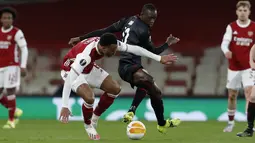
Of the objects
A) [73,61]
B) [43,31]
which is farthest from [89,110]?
[43,31]

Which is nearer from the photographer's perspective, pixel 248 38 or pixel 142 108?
pixel 248 38

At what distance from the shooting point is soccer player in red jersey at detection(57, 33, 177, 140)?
11.0 meters

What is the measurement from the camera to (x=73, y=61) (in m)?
11.9

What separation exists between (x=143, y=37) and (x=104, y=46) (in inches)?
58.5

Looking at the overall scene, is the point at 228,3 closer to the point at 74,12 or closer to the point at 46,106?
the point at 74,12

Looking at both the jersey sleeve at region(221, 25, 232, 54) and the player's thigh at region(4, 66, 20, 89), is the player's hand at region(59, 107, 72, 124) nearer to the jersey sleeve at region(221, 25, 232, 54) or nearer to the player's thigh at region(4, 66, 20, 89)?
the jersey sleeve at region(221, 25, 232, 54)

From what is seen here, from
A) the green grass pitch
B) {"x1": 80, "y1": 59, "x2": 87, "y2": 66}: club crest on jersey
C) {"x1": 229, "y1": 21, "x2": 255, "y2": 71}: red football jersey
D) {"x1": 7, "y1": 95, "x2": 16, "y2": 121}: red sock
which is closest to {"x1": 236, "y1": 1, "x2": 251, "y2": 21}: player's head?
{"x1": 229, "y1": 21, "x2": 255, "y2": 71}: red football jersey

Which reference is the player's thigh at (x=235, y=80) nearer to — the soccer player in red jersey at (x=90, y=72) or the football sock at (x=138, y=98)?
the football sock at (x=138, y=98)

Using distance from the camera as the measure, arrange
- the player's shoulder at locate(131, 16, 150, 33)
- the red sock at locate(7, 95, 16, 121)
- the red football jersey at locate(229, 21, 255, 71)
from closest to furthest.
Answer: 1. the player's shoulder at locate(131, 16, 150, 33)
2. the red football jersey at locate(229, 21, 255, 71)
3. the red sock at locate(7, 95, 16, 121)

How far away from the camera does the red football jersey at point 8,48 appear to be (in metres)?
15.1

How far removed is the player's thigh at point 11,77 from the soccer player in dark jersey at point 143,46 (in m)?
3.14

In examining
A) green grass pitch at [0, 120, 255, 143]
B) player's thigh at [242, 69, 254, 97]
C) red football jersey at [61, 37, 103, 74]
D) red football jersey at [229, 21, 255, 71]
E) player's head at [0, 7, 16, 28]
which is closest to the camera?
red football jersey at [61, 37, 103, 74]

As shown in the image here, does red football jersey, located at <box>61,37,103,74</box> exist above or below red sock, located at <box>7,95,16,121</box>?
above

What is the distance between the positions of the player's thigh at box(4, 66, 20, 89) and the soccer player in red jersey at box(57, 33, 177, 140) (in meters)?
3.36
